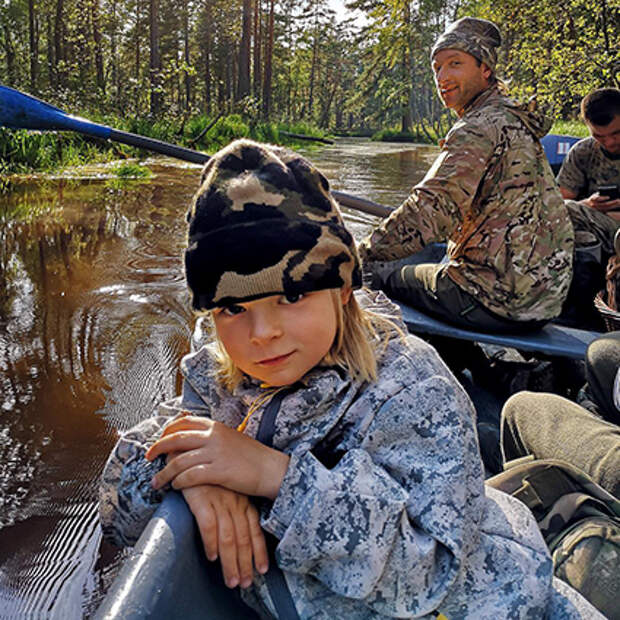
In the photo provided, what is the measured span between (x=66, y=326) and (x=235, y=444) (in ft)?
9.34

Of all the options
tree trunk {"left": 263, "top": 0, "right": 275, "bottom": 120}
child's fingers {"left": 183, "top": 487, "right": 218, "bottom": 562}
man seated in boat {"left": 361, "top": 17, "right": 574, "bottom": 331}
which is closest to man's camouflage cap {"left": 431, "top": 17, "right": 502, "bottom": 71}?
man seated in boat {"left": 361, "top": 17, "right": 574, "bottom": 331}

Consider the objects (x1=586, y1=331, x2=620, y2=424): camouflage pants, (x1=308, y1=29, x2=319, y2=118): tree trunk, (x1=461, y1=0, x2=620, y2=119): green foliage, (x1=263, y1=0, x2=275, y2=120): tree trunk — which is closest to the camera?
(x1=586, y1=331, x2=620, y2=424): camouflage pants

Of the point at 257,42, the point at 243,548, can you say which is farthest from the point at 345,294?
the point at 257,42

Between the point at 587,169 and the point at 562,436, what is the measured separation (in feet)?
10.8

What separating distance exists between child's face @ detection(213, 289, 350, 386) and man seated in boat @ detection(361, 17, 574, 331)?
1756 mm

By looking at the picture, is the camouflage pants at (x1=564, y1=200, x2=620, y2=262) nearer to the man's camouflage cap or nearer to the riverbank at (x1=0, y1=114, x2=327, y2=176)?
the man's camouflage cap

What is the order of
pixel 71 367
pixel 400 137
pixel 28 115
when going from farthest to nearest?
pixel 400 137 → pixel 28 115 → pixel 71 367

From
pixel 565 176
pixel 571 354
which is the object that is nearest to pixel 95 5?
pixel 565 176

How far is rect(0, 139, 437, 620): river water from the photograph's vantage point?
1742 mm

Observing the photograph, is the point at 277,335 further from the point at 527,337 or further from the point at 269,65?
the point at 269,65

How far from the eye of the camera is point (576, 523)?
132 cm

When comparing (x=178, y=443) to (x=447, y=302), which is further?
(x=447, y=302)

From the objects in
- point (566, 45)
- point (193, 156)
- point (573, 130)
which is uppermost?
point (566, 45)

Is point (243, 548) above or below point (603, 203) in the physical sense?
below
